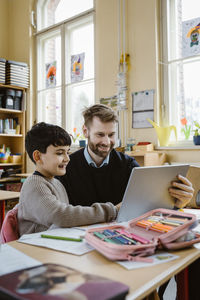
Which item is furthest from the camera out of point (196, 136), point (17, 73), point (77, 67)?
point (17, 73)

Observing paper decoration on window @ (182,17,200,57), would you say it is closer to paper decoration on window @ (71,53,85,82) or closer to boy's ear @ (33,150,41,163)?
paper decoration on window @ (71,53,85,82)

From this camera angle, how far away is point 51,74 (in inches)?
182

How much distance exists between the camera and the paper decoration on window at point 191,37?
9.92ft

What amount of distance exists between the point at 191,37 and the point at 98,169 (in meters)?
2.09

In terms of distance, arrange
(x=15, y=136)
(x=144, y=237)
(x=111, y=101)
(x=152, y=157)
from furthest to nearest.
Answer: (x=15, y=136)
(x=111, y=101)
(x=152, y=157)
(x=144, y=237)

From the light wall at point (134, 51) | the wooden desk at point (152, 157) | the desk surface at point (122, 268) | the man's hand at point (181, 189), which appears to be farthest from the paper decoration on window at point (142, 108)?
the desk surface at point (122, 268)

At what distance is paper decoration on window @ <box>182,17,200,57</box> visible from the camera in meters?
3.02

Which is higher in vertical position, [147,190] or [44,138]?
[44,138]

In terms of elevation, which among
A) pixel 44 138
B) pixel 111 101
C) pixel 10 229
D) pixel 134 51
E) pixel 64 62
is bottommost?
pixel 10 229

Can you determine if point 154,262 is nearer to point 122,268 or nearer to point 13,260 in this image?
point 122,268

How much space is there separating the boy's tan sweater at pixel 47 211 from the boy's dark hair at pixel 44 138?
149 mm

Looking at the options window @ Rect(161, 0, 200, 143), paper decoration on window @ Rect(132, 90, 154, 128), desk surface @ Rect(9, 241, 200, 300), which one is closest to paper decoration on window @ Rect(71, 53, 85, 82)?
paper decoration on window @ Rect(132, 90, 154, 128)

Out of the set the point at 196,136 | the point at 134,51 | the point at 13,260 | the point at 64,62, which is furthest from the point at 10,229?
the point at 64,62

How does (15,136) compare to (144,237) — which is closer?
(144,237)
